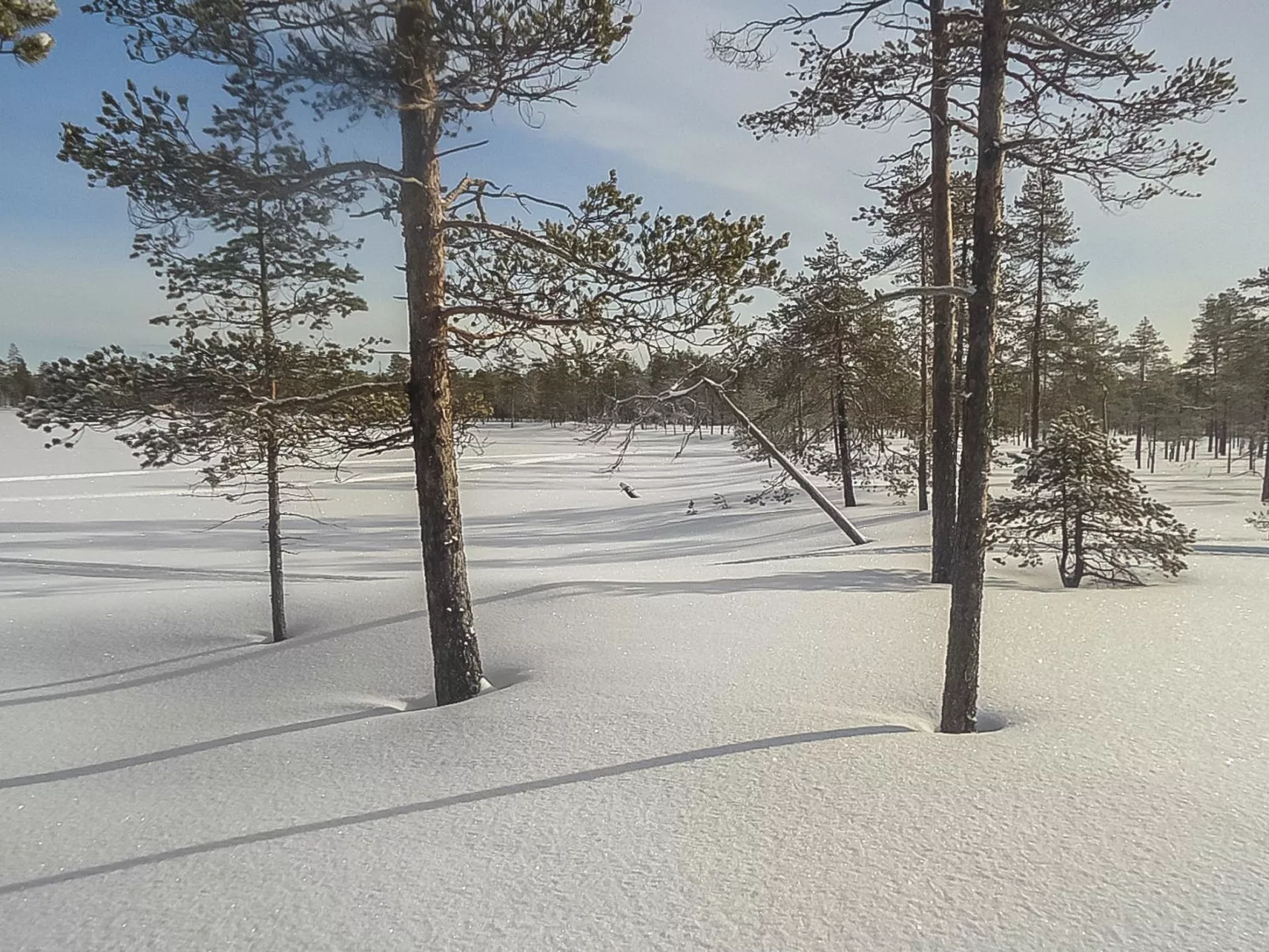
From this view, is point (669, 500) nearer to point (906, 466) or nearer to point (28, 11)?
point (906, 466)

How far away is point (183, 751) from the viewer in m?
4.85

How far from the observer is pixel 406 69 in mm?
4699

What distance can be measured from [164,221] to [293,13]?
1781 millimetres

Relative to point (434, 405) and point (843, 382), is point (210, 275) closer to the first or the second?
point (434, 405)

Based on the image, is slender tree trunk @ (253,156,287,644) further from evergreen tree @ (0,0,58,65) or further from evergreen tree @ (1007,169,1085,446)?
evergreen tree @ (1007,169,1085,446)

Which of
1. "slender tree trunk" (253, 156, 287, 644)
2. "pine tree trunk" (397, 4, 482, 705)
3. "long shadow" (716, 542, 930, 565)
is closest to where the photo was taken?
"pine tree trunk" (397, 4, 482, 705)

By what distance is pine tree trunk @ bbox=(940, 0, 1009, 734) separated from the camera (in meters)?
4.20

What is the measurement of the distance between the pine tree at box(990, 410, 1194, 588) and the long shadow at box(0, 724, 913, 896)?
16.8 feet

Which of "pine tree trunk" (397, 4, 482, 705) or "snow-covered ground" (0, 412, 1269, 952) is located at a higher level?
"pine tree trunk" (397, 4, 482, 705)

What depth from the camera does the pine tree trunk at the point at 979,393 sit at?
4.20 meters

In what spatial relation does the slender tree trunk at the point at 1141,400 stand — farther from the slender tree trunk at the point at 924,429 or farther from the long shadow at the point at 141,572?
the long shadow at the point at 141,572

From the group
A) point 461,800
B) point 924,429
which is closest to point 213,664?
point 461,800

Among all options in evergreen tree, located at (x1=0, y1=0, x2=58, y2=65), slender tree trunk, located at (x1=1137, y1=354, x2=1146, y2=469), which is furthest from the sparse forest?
slender tree trunk, located at (x1=1137, y1=354, x2=1146, y2=469)

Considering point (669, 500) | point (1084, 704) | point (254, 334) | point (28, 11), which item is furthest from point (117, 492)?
point (1084, 704)
